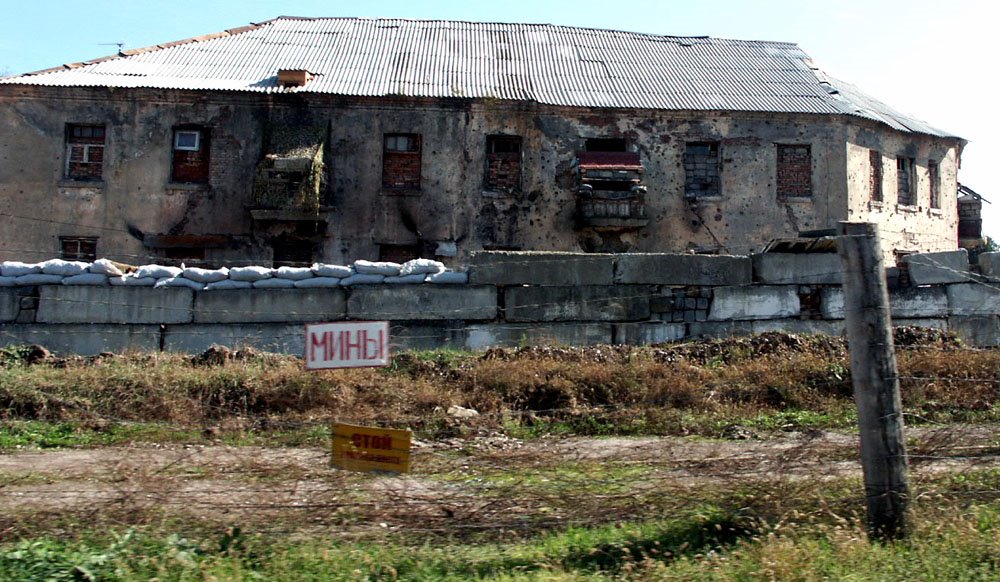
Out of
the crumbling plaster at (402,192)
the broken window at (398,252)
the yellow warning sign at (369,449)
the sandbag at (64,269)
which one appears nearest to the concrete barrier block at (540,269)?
the sandbag at (64,269)

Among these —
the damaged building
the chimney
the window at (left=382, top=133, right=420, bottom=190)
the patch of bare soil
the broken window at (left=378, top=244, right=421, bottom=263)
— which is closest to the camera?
the patch of bare soil

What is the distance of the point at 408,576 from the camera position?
15.2 ft

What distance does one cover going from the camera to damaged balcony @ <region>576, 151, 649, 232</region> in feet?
65.2

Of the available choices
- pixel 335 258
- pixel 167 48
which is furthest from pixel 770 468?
pixel 167 48

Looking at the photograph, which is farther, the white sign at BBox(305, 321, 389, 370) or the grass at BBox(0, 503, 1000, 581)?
the white sign at BBox(305, 321, 389, 370)

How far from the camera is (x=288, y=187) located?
19.3 m

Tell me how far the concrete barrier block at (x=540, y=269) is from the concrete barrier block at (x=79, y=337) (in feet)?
16.2

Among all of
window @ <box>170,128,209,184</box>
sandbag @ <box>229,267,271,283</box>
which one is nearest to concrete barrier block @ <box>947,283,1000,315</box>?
sandbag @ <box>229,267,271,283</box>

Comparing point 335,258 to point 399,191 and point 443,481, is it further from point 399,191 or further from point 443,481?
point 443,481

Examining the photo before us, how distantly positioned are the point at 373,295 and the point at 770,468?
7850 millimetres

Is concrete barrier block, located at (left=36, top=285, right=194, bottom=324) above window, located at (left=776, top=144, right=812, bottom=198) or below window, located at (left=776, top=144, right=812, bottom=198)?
below

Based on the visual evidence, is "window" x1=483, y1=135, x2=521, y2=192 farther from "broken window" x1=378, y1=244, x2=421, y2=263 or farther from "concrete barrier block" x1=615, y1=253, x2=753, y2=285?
"concrete barrier block" x1=615, y1=253, x2=753, y2=285

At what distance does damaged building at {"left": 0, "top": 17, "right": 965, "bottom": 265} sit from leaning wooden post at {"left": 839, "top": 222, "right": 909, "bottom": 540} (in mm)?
14787

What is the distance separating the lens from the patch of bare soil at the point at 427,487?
5.31 meters
